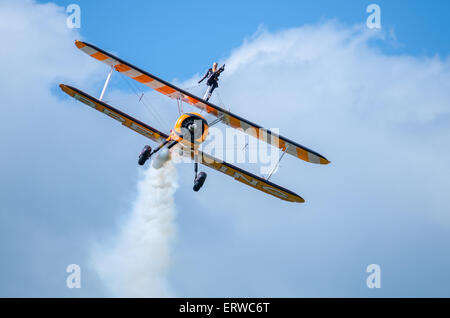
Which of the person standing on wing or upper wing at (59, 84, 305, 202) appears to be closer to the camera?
upper wing at (59, 84, 305, 202)

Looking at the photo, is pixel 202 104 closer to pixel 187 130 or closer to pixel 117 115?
pixel 187 130

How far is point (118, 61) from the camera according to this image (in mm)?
24328

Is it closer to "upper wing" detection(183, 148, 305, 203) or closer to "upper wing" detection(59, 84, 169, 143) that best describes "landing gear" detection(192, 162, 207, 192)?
"upper wing" detection(183, 148, 305, 203)

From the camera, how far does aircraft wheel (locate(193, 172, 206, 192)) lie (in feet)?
78.3

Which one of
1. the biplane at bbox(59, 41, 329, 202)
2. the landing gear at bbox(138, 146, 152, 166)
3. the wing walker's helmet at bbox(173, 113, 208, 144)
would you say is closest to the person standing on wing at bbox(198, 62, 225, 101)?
the biplane at bbox(59, 41, 329, 202)

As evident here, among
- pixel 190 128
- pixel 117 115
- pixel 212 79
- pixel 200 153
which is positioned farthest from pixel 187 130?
pixel 212 79

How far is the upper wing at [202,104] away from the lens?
24.3 metres

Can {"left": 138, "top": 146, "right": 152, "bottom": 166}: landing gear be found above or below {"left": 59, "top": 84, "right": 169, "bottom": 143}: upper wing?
below

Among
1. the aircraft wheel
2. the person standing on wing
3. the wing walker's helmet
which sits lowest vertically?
the aircraft wheel

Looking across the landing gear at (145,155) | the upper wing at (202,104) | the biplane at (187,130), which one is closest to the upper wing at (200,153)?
the biplane at (187,130)

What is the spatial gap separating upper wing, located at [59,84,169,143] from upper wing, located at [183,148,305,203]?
1.30 m

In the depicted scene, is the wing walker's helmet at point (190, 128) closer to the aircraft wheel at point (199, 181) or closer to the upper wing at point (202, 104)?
the upper wing at point (202, 104)

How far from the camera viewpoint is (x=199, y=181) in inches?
940
